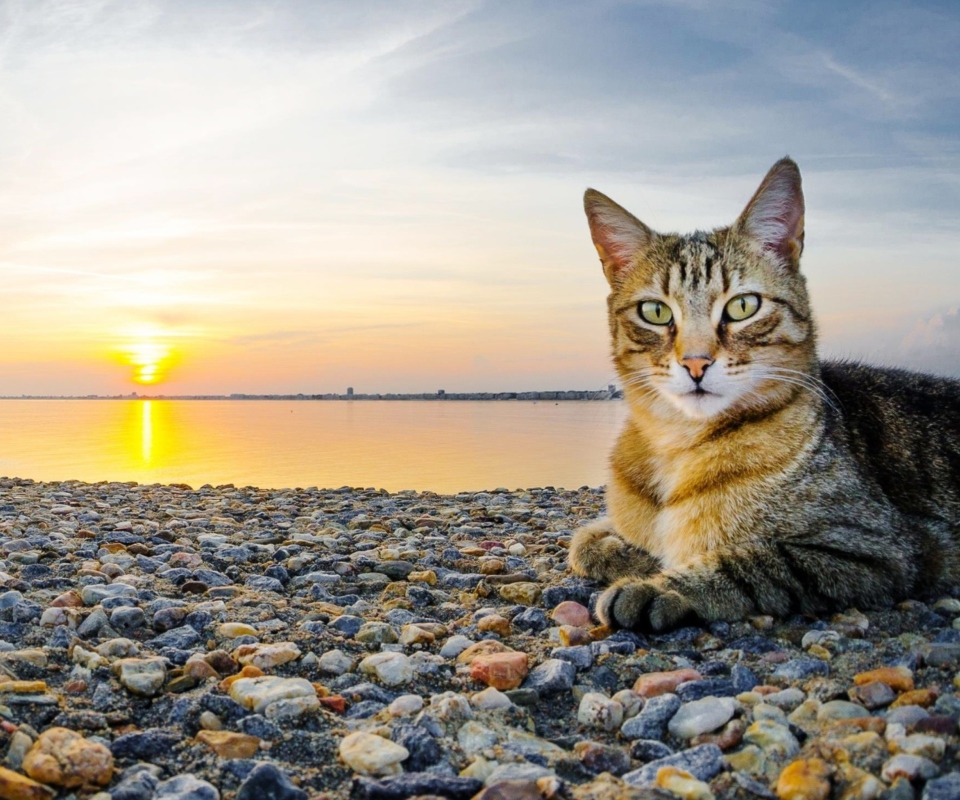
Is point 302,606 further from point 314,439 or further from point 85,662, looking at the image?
point 314,439

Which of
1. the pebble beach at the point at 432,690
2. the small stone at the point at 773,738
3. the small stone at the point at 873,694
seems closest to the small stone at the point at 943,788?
the pebble beach at the point at 432,690

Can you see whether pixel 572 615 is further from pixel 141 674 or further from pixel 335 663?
pixel 141 674

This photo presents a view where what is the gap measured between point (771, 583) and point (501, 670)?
4.72ft

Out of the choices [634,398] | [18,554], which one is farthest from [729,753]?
[18,554]

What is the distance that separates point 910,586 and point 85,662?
3.83 metres

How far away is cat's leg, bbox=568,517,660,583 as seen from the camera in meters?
4.55

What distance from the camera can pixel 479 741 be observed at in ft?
8.57

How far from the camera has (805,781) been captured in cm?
224

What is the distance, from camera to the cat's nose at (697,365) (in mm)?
3879

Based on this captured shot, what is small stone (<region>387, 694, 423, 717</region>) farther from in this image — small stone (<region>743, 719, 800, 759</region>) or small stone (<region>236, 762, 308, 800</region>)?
small stone (<region>743, 719, 800, 759</region>)

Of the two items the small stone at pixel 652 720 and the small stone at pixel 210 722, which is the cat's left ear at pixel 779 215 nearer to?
the small stone at pixel 652 720

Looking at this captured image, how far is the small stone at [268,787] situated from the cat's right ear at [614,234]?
3341 mm

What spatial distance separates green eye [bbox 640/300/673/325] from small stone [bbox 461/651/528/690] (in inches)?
75.1

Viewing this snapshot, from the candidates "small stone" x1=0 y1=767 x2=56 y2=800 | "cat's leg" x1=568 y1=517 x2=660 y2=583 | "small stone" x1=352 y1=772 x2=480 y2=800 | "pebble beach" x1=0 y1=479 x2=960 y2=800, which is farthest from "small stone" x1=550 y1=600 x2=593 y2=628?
"small stone" x1=0 y1=767 x2=56 y2=800
